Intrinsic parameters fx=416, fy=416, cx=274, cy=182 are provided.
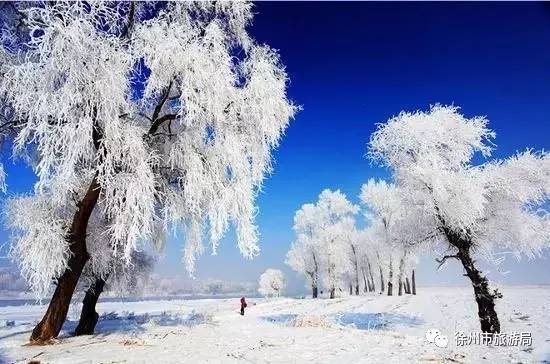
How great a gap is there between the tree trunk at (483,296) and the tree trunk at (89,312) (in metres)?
13.2

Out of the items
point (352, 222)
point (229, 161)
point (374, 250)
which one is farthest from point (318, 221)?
point (229, 161)

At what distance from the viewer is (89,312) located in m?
14.6

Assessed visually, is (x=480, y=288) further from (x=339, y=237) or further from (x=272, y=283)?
(x=272, y=283)

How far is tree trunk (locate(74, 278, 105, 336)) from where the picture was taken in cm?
1419

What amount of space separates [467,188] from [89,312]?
13641mm

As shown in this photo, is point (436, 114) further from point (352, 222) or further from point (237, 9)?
point (352, 222)

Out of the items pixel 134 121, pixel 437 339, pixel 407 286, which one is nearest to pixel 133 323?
pixel 134 121

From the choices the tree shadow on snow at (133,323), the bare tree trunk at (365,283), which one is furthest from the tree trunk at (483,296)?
the bare tree trunk at (365,283)

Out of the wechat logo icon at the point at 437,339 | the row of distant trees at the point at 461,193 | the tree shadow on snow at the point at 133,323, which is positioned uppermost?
the row of distant trees at the point at 461,193

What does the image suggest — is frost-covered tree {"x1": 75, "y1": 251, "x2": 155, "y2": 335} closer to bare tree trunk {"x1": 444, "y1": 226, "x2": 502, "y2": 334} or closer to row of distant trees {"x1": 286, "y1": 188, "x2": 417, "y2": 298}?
bare tree trunk {"x1": 444, "y1": 226, "x2": 502, "y2": 334}

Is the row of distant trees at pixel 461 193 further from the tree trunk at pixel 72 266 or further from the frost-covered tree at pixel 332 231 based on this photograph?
the frost-covered tree at pixel 332 231

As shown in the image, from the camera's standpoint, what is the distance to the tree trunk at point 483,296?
1436cm

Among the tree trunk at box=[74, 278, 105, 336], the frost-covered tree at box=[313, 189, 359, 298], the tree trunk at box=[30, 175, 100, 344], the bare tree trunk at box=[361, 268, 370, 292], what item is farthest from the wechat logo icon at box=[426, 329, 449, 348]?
the bare tree trunk at box=[361, 268, 370, 292]

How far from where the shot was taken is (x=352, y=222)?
54.4 m
